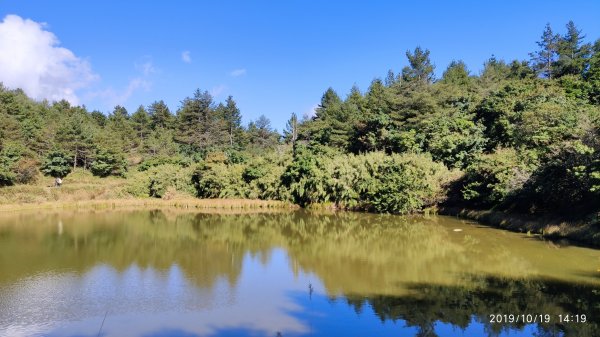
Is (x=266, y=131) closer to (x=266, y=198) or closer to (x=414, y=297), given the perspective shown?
(x=266, y=198)

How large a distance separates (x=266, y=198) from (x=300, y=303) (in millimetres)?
28705

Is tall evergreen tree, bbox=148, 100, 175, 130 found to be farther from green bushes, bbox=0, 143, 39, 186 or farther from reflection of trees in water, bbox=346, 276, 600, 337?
reflection of trees in water, bbox=346, 276, 600, 337

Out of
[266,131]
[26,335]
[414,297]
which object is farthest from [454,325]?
[266,131]

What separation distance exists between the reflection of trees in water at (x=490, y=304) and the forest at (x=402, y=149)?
21.0 feet

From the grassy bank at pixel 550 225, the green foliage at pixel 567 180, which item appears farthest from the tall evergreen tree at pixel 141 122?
the green foliage at pixel 567 180

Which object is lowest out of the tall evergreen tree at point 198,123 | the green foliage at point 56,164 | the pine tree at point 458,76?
the green foliage at point 56,164

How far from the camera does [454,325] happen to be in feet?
33.7

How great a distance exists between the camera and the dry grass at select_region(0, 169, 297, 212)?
38.2 meters

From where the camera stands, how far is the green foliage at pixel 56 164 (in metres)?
50.1

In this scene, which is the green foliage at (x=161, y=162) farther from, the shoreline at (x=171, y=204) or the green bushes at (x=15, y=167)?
the green bushes at (x=15, y=167)

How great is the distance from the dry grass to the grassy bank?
17828 mm

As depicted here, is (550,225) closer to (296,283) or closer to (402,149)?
(296,283)

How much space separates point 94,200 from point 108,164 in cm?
1317

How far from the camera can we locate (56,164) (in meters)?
50.8
